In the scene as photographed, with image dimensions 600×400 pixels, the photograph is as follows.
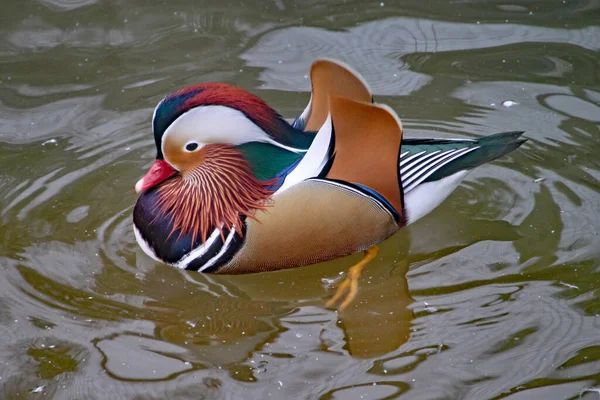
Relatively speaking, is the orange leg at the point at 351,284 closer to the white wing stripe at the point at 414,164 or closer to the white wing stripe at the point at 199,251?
the white wing stripe at the point at 414,164

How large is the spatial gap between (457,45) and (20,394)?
13.3 ft

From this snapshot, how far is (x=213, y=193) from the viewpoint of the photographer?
14.6 feet

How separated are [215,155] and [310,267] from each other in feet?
2.38

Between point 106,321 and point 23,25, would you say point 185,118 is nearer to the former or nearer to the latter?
point 106,321

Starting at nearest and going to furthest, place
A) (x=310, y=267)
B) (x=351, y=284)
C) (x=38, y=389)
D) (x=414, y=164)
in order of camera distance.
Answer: (x=38, y=389)
(x=351, y=284)
(x=310, y=267)
(x=414, y=164)

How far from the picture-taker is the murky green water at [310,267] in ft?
12.2

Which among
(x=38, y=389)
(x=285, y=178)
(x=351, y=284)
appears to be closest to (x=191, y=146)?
(x=285, y=178)

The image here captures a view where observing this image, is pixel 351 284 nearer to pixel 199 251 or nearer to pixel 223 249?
pixel 223 249

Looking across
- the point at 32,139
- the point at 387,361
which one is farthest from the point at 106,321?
the point at 32,139

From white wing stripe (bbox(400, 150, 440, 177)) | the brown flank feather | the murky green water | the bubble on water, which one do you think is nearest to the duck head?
the brown flank feather

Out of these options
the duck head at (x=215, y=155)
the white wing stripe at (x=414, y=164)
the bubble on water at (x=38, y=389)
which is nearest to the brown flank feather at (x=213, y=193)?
the duck head at (x=215, y=155)

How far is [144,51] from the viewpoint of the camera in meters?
6.51

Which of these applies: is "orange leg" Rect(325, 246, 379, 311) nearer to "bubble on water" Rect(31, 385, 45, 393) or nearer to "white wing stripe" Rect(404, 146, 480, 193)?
"white wing stripe" Rect(404, 146, 480, 193)

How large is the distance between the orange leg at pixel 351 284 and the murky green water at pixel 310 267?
51mm
